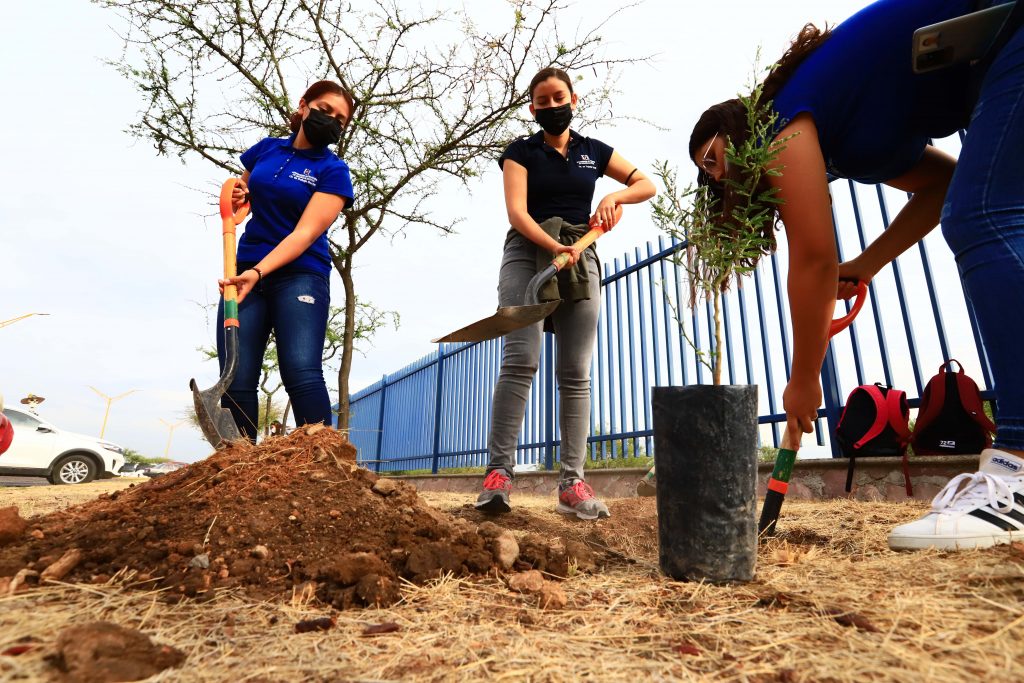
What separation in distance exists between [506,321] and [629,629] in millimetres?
1439

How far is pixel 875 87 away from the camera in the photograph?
1490 mm

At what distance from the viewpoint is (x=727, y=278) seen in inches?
60.6

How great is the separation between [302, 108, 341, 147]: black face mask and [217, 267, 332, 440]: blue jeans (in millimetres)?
715

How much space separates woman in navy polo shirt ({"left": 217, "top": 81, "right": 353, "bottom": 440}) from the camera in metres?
2.39

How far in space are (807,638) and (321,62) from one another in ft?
22.2

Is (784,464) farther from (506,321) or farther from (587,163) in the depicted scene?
(587,163)

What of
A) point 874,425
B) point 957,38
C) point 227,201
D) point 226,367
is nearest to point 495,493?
point 226,367

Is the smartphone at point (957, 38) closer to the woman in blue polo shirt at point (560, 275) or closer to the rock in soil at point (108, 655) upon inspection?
the woman in blue polo shirt at point (560, 275)

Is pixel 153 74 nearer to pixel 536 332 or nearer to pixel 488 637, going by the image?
pixel 536 332

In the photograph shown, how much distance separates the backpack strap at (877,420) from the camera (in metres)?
3.22

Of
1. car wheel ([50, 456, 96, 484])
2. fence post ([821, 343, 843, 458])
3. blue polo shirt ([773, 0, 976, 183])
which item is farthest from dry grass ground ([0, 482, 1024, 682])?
car wheel ([50, 456, 96, 484])

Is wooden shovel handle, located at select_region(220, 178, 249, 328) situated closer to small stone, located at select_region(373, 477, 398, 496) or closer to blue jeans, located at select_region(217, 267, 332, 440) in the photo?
blue jeans, located at select_region(217, 267, 332, 440)

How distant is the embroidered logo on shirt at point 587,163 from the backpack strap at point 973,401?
2338 millimetres

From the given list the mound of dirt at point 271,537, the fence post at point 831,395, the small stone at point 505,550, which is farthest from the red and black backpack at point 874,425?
the small stone at point 505,550
